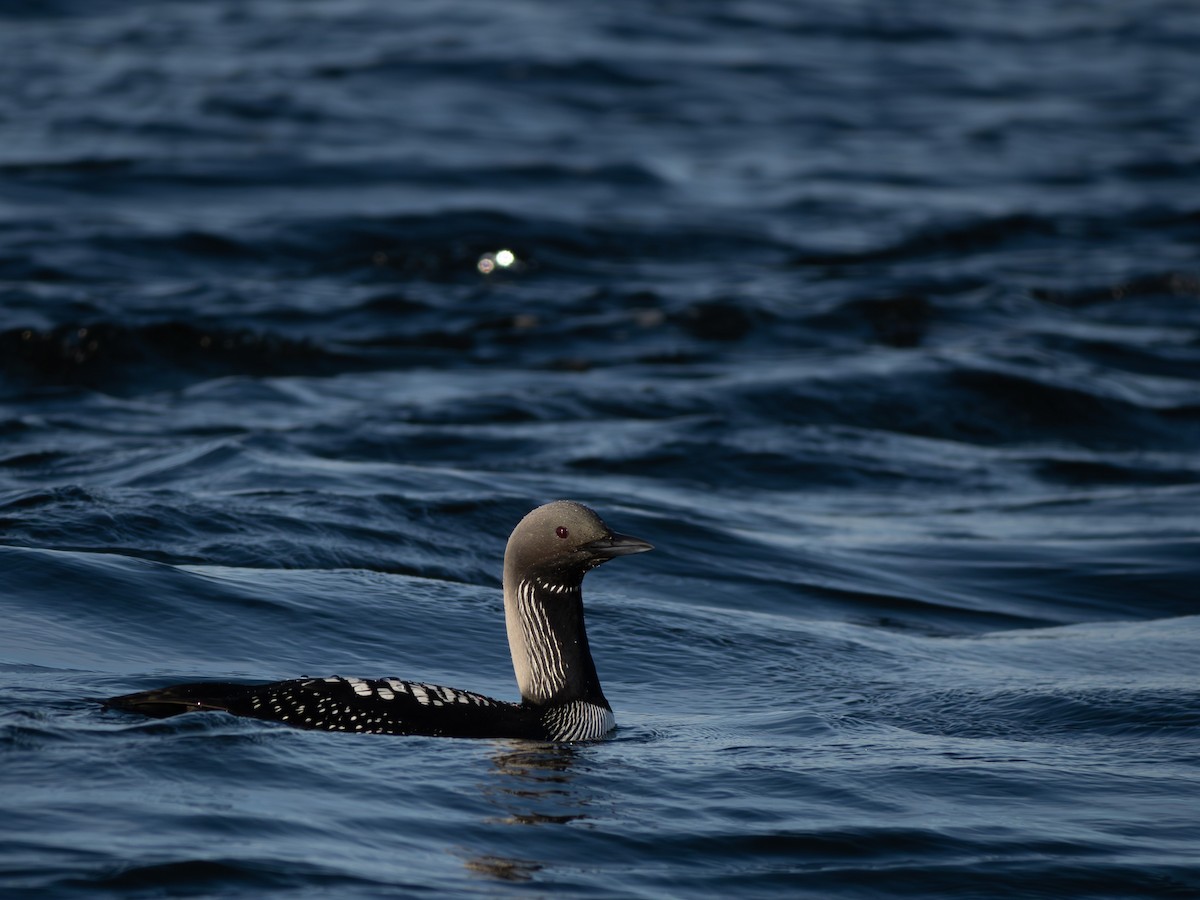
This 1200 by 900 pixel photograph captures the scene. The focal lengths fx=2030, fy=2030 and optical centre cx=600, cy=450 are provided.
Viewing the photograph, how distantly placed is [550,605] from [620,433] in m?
8.20

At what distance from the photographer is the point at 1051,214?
2520cm

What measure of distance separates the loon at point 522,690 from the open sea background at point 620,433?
10cm

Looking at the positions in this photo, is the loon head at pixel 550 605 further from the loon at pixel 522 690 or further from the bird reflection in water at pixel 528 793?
the bird reflection in water at pixel 528 793

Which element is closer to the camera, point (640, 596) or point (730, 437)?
point (640, 596)

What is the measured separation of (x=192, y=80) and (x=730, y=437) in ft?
53.4

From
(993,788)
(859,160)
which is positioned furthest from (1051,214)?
(993,788)

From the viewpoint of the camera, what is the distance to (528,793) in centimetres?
714

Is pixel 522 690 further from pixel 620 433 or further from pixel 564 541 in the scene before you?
pixel 620 433

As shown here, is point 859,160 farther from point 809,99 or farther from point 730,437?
point 730,437

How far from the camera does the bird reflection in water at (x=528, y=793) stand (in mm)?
6512

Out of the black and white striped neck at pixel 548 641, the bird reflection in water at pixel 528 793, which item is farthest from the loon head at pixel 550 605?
the bird reflection in water at pixel 528 793

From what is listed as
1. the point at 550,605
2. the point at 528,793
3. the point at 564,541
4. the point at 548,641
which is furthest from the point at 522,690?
the point at 528,793

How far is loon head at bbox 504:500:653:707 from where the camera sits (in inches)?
303

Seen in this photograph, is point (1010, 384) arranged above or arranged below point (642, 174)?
below
